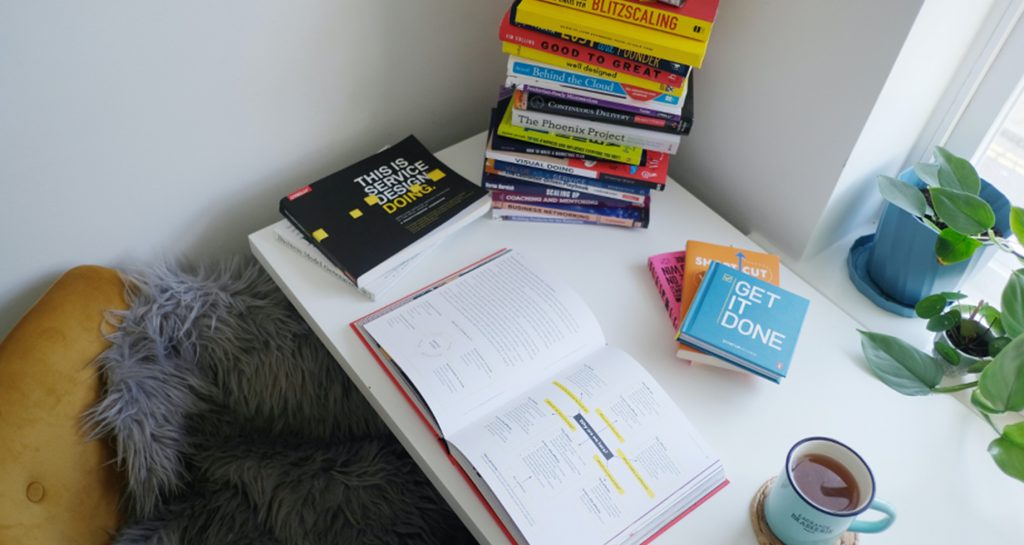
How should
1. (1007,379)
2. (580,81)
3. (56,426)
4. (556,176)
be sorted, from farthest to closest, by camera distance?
(556,176)
(580,81)
(56,426)
(1007,379)

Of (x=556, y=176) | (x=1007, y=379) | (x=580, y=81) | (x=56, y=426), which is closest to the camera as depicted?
(x=1007, y=379)

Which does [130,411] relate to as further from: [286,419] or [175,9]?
[175,9]

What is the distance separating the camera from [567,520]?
2.61 feet

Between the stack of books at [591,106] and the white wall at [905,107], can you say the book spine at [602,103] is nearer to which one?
the stack of books at [591,106]

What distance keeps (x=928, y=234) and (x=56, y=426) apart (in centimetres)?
117

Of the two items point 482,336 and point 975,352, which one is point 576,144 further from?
point 975,352

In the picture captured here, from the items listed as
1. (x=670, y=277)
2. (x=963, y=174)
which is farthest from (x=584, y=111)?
(x=963, y=174)

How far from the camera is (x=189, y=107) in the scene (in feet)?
3.40

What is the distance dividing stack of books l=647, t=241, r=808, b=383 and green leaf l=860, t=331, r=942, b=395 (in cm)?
9

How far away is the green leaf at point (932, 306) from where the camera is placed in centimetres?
97

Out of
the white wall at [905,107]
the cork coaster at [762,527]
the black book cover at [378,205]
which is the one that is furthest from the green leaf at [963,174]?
the black book cover at [378,205]

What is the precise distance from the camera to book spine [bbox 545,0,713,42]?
3.20ft

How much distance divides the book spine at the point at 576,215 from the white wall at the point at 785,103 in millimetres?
213

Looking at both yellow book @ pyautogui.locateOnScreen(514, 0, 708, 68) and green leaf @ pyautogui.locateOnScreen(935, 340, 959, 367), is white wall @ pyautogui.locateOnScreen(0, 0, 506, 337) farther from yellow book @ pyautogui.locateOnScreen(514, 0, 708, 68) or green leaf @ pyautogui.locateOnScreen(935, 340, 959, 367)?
green leaf @ pyautogui.locateOnScreen(935, 340, 959, 367)
